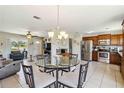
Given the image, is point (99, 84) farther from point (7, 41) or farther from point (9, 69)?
point (7, 41)

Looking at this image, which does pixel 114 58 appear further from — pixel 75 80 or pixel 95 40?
pixel 75 80

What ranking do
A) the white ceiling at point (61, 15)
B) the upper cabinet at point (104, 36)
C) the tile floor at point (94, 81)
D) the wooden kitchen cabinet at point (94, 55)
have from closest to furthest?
the white ceiling at point (61, 15) < the tile floor at point (94, 81) < the upper cabinet at point (104, 36) < the wooden kitchen cabinet at point (94, 55)

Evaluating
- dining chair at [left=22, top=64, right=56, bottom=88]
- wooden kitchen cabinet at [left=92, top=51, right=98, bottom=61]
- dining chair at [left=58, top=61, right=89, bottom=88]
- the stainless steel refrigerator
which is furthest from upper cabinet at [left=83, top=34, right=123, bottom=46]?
dining chair at [left=22, top=64, right=56, bottom=88]

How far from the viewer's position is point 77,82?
2281 millimetres

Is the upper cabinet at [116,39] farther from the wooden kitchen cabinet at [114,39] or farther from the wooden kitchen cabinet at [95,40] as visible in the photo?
the wooden kitchen cabinet at [95,40]

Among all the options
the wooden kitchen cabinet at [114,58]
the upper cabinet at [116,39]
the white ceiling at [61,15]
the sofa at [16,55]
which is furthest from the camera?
the upper cabinet at [116,39]

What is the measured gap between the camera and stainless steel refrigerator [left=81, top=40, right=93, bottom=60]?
7.36 meters

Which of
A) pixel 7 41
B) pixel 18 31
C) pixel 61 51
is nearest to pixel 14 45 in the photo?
pixel 7 41

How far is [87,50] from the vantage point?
7.44m

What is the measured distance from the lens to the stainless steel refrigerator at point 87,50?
290 inches

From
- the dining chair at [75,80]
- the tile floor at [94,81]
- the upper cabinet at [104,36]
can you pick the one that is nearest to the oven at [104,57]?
the upper cabinet at [104,36]

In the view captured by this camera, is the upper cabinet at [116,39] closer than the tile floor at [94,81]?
No

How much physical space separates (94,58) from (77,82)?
5.37 meters

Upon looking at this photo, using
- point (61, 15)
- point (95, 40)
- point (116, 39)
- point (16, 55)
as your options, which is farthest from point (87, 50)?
point (61, 15)
